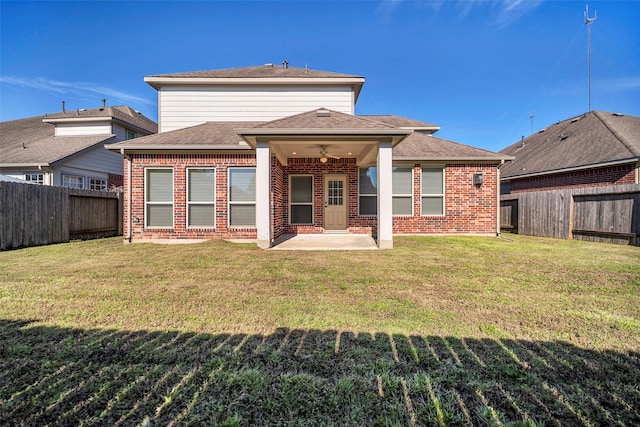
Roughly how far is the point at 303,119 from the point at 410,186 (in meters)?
4.72

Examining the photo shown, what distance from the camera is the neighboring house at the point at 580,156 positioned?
11.4 m

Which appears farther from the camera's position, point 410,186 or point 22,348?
point 410,186

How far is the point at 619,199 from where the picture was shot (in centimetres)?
821

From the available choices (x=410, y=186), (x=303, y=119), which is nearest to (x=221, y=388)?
(x=303, y=119)

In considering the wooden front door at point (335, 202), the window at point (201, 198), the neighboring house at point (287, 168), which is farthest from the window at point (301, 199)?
the window at point (201, 198)

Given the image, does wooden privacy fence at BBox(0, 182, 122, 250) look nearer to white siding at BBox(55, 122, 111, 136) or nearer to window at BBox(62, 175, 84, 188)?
window at BBox(62, 175, 84, 188)

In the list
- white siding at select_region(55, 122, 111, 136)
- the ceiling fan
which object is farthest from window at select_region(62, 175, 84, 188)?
the ceiling fan

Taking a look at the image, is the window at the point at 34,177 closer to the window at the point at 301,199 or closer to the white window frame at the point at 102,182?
the white window frame at the point at 102,182

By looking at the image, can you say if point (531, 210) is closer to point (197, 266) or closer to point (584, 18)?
point (197, 266)

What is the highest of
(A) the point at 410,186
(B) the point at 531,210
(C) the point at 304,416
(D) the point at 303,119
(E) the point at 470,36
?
(E) the point at 470,36

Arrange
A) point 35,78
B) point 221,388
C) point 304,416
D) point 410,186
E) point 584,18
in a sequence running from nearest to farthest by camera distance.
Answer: point 304,416
point 221,388
point 410,186
point 584,18
point 35,78

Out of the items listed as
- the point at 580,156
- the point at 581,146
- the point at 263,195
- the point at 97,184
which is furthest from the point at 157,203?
the point at 581,146

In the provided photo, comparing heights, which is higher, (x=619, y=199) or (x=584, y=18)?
(x=584, y=18)

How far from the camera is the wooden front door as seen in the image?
409 inches
